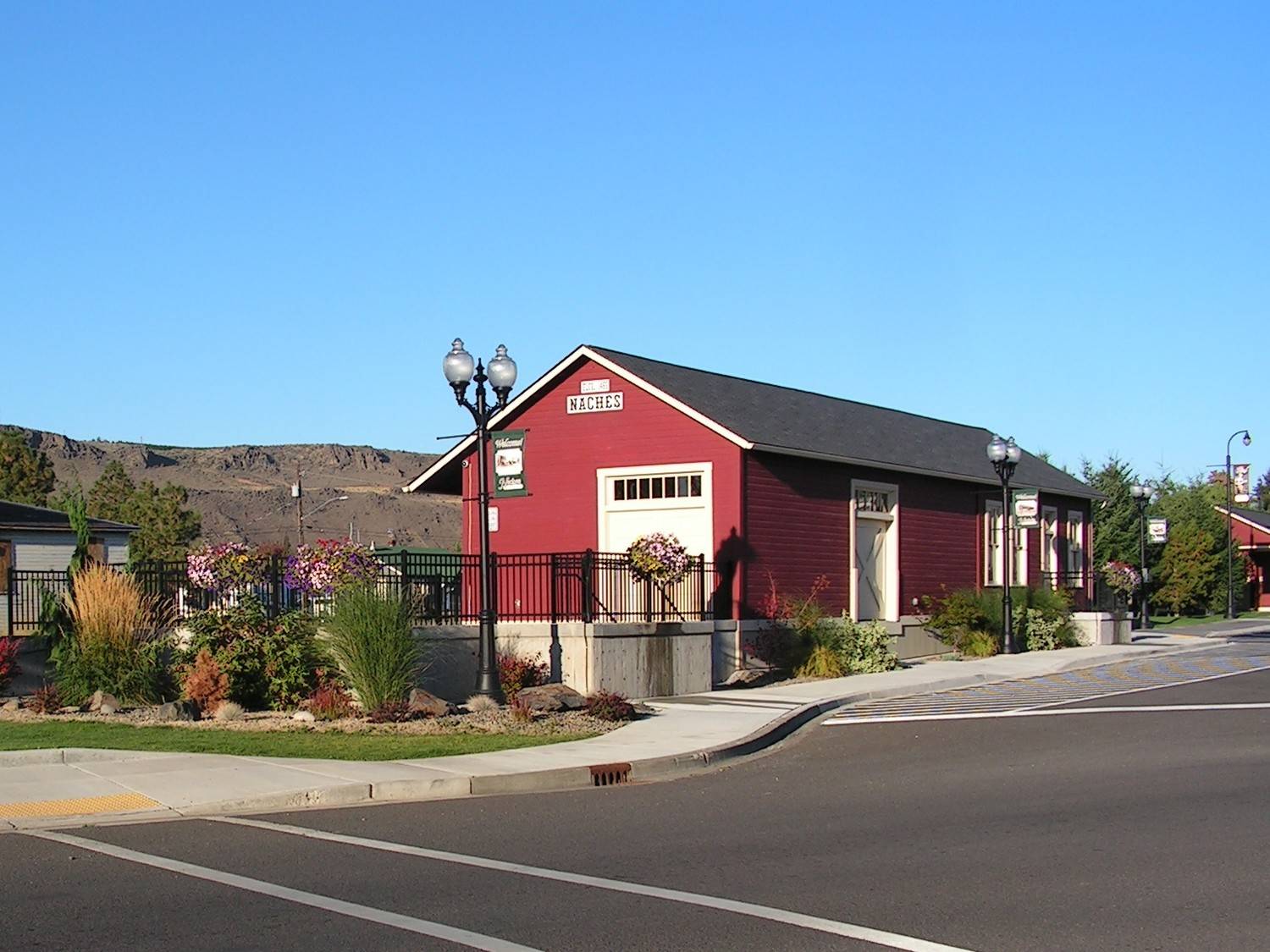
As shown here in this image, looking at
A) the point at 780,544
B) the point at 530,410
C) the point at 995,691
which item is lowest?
the point at 995,691

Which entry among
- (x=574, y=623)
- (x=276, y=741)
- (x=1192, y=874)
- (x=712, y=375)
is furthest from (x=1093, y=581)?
(x=1192, y=874)

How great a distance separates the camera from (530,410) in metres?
27.1

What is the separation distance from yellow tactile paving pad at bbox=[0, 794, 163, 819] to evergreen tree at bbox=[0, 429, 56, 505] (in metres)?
45.6

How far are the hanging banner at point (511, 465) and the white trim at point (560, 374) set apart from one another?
10.9 feet

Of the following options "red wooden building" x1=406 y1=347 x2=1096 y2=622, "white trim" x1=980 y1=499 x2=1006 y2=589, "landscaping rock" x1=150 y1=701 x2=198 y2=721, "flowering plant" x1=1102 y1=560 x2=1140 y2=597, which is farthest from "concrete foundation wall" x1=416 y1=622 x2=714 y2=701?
"flowering plant" x1=1102 y1=560 x2=1140 y2=597

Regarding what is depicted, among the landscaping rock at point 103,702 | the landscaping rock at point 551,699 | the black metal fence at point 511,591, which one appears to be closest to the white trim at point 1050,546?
the black metal fence at point 511,591

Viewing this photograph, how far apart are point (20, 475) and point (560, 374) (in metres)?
35.8

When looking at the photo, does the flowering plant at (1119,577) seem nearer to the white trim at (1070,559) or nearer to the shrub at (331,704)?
the white trim at (1070,559)

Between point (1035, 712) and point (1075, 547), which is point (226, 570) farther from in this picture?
point (1075, 547)

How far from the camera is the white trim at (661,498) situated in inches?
968

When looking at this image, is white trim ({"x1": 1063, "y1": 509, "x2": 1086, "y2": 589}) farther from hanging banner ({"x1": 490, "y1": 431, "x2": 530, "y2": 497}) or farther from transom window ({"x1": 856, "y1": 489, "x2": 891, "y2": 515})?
hanging banner ({"x1": 490, "y1": 431, "x2": 530, "y2": 497})

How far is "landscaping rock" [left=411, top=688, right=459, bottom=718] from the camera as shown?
16875 millimetres

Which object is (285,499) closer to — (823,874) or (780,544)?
(780,544)

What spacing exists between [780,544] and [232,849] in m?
16.4
